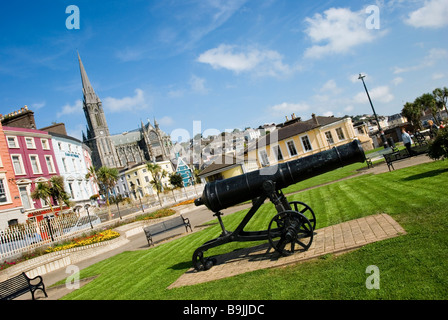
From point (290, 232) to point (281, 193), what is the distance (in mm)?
1011

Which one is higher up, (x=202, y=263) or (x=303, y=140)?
(x=303, y=140)

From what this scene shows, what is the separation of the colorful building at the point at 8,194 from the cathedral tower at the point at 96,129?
9334cm

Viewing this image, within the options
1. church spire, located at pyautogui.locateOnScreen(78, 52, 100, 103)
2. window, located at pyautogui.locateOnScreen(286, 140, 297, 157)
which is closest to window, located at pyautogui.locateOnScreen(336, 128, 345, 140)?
window, located at pyautogui.locateOnScreen(286, 140, 297, 157)

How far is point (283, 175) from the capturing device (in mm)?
6836

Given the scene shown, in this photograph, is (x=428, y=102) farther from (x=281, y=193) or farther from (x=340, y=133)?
(x=281, y=193)

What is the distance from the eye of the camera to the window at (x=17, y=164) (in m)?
31.2

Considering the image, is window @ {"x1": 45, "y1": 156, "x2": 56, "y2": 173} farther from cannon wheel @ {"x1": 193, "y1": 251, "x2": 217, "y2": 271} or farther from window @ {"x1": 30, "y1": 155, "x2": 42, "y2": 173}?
cannon wheel @ {"x1": 193, "y1": 251, "x2": 217, "y2": 271}

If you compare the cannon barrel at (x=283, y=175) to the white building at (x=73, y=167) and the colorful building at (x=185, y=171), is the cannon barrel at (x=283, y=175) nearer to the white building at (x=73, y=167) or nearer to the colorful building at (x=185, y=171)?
the white building at (x=73, y=167)

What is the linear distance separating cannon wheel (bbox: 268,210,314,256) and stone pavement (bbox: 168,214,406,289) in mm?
192

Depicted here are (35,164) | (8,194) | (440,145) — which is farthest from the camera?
(35,164)

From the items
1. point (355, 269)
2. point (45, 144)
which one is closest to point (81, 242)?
point (355, 269)

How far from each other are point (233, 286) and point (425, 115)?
120 metres

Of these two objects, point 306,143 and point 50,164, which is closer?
point 50,164
